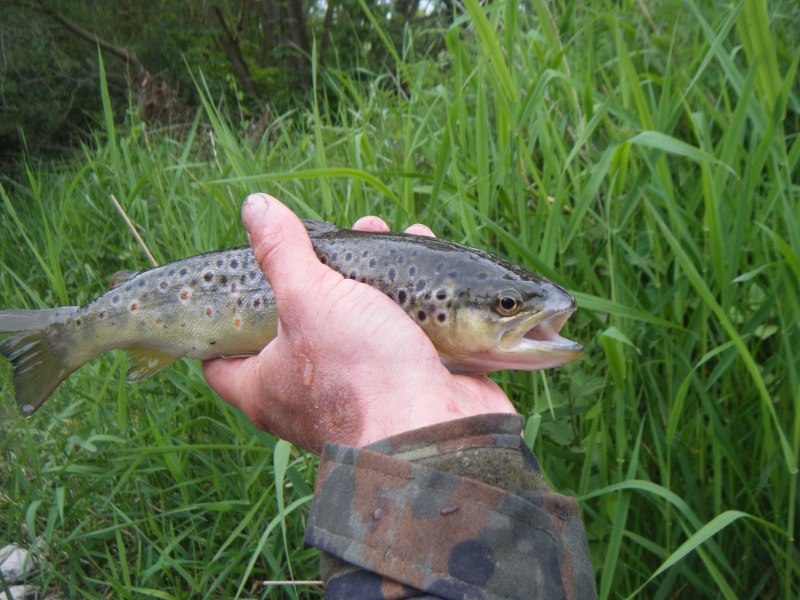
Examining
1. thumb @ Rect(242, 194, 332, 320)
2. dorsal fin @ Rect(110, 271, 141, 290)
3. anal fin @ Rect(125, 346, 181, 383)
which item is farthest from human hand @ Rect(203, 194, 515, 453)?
dorsal fin @ Rect(110, 271, 141, 290)

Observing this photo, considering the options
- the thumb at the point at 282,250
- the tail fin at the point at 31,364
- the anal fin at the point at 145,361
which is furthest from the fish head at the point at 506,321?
the tail fin at the point at 31,364

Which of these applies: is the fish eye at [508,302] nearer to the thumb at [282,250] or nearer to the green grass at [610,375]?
the green grass at [610,375]

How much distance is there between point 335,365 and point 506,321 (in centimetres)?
48

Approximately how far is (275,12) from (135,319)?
10521mm

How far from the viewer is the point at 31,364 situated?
7.67ft

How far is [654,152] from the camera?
2189mm

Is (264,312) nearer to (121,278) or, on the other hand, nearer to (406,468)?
(121,278)

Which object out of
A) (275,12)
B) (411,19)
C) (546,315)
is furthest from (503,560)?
(275,12)

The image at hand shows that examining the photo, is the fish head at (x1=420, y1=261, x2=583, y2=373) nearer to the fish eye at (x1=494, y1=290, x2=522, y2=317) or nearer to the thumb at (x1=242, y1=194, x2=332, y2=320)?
the fish eye at (x1=494, y1=290, x2=522, y2=317)

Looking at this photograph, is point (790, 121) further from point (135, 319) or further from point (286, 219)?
point (135, 319)

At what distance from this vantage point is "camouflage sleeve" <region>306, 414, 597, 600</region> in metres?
1.25

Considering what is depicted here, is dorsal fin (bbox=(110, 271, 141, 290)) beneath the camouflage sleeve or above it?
above

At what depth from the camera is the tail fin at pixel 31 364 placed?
233 centimetres

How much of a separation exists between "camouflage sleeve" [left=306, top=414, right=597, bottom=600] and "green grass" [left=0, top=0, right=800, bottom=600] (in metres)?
0.56
